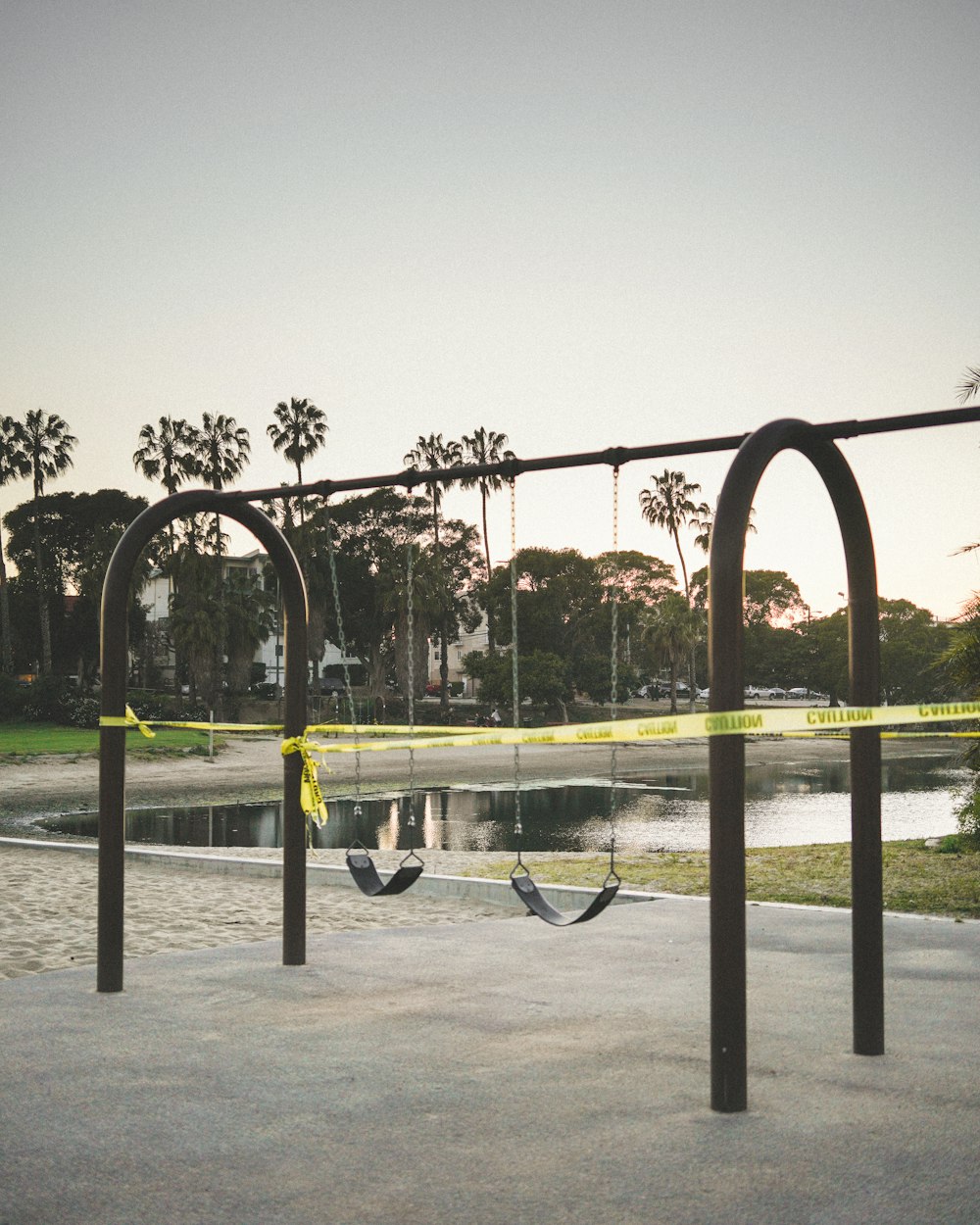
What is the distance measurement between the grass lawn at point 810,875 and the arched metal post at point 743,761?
4246 mm

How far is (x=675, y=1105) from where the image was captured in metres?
4.20

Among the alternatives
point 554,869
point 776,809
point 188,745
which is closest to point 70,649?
point 188,745

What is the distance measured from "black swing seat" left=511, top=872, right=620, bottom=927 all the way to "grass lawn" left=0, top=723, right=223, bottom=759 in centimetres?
2764

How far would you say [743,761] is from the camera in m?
4.05

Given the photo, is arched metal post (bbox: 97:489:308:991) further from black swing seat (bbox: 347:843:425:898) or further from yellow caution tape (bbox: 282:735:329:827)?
black swing seat (bbox: 347:843:425:898)

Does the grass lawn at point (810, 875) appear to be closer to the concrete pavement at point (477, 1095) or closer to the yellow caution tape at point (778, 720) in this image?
the concrete pavement at point (477, 1095)

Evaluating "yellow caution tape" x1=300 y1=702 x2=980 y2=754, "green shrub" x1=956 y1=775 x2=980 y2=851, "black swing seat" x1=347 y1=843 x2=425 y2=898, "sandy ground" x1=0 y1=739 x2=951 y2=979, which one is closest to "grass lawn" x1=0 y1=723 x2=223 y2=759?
"sandy ground" x1=0 y1=739 x2=951 y2=979

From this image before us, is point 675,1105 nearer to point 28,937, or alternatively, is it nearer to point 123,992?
point 123,992

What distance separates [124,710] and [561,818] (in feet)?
55.1

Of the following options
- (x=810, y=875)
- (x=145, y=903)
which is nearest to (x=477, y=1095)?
(x=145, y=903)

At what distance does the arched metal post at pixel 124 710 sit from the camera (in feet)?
20.2

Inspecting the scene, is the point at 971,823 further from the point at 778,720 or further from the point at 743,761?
the point at 743,761

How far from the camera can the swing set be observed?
4238 millimetres

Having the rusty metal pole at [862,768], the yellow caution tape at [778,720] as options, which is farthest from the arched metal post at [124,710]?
the rusty metal pole at [862,768]
